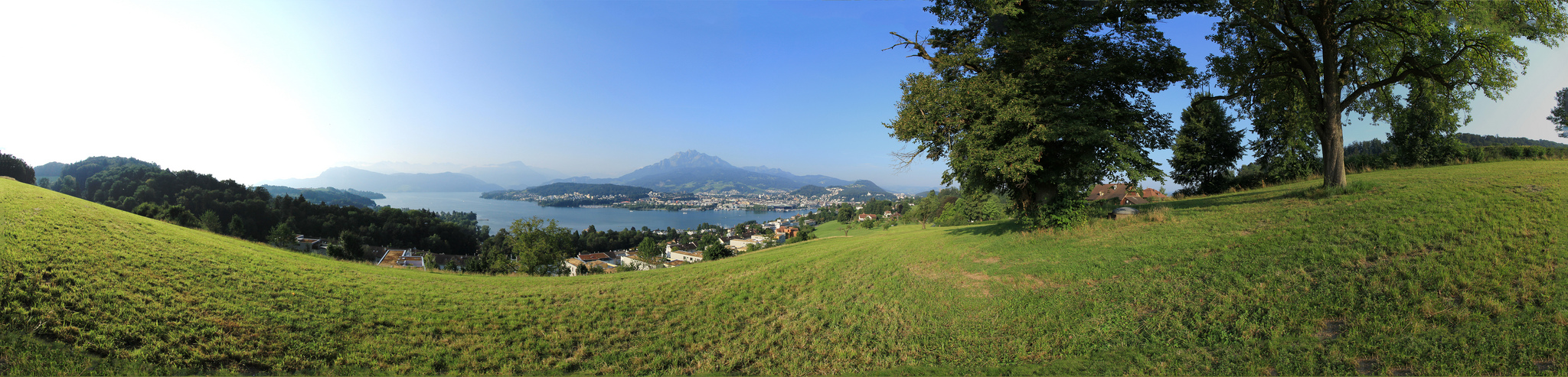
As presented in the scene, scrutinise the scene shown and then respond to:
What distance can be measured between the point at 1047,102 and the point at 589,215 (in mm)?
125878

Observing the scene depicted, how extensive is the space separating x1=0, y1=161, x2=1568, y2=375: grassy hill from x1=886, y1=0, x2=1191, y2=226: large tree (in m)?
2.21

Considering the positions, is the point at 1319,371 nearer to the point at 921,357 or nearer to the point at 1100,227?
the point at 921,357

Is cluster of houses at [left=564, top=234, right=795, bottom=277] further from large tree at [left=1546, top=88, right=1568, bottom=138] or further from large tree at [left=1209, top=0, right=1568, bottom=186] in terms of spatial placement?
large tree at [left=1546, top=88, right=1568, bottom=138]

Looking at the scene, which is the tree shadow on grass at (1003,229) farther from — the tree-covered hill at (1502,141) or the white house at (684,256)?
the white house at (684,256)

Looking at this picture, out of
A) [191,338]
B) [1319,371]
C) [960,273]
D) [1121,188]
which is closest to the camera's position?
Result: [1319,371]

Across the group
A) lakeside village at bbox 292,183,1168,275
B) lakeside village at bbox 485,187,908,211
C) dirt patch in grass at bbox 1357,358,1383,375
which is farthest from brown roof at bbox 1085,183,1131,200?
lakeside village at bbox 485,187,908,211

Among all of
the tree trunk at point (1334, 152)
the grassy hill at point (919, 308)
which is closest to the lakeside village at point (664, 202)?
the tree trunk at point (1334, 152)

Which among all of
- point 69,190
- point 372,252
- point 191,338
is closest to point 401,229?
point 372,252

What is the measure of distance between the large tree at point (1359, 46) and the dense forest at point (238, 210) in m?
27.5

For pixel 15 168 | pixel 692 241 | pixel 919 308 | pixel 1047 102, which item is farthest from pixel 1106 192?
pixel 692 241

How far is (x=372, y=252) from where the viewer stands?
3678cm

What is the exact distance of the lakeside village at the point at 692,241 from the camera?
2673 centimetres

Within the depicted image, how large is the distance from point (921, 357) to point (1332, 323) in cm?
413

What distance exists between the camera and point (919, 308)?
708cm
